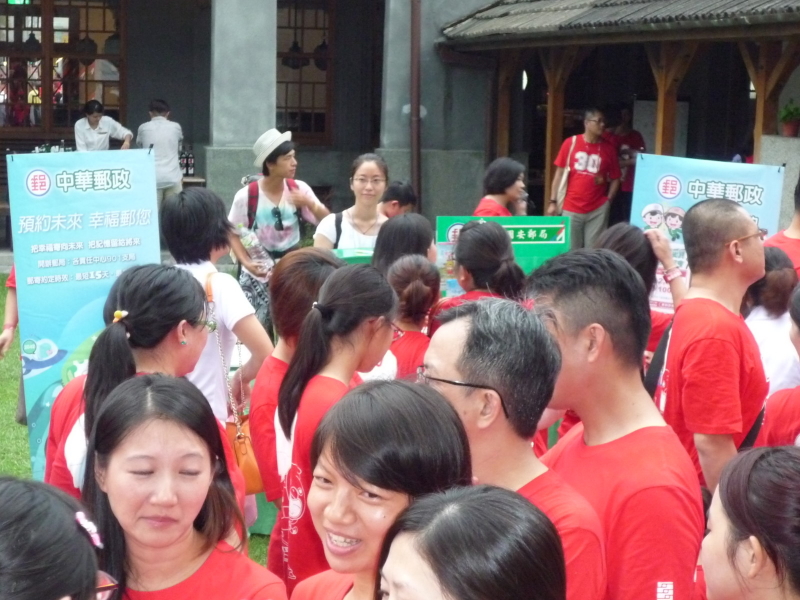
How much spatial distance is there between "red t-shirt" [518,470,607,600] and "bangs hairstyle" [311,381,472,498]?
0.20 m

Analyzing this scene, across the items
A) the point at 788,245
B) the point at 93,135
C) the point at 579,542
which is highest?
the point at 93,135

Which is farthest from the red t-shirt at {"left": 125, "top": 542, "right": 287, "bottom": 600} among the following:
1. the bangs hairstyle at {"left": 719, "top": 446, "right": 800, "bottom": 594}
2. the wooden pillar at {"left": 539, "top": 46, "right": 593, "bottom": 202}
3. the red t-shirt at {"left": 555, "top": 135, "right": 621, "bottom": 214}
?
the wooden pillar at {"left": 539, "top": 46, "right": 593, "bottom": 202}

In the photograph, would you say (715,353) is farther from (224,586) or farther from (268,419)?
(224,586)

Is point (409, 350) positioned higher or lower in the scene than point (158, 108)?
lower

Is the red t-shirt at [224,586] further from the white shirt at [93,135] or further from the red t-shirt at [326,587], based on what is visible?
the white shirt at [93,135]

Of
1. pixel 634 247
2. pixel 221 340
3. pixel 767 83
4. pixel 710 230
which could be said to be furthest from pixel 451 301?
pixel 767 83

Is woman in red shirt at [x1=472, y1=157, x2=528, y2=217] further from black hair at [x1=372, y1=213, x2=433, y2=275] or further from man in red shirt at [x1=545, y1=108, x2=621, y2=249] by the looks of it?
man in red shirt at [x1=545, y1=108, x2=621, y2=249]

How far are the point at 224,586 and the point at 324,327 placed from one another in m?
0.88

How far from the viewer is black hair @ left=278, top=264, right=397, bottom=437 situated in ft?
10.2

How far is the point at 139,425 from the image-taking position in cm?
256

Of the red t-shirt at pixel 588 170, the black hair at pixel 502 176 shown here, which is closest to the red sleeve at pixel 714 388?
the black hair at pixel 502 176

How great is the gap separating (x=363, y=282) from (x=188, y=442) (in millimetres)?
812

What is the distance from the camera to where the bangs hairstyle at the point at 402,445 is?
2070mm

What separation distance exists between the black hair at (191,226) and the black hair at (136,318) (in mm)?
1121
